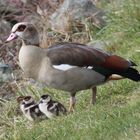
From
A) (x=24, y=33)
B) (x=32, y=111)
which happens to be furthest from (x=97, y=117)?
(x=24, y=33)

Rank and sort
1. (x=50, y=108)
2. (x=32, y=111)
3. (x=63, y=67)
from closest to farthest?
(x=63, y=67) → (x=50, y=108) → (x=32, y=111)

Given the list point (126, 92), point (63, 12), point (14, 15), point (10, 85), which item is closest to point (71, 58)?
point (126, 92)

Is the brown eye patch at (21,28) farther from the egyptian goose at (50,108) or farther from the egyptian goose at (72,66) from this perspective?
the egyptian goose at (50,108)

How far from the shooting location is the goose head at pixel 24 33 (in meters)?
8.88

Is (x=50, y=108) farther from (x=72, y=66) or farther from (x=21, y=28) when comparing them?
(x=21, y=28)

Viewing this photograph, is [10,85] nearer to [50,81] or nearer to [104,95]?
[104,95]

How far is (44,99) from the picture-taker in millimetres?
8633

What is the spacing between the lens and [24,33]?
8945 millimetres

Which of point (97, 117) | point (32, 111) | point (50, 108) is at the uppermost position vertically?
point (97, 117)

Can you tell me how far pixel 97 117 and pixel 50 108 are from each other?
1.05 m

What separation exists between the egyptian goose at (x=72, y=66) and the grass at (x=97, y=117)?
322 millimetres

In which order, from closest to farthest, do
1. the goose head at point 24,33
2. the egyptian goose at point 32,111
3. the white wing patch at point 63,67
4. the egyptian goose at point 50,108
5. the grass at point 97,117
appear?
1. the grass at point 97,117
2. the white wing patch at point 63,67
3. the egyptian goose at point 50,108
4. the egyptian goose at point 32,111
5. the goose head at point 24,33

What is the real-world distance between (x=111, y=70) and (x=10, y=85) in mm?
4252

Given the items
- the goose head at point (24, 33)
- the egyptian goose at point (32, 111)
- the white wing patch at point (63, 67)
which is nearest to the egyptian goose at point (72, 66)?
the white wing patch at point (63, 67)
